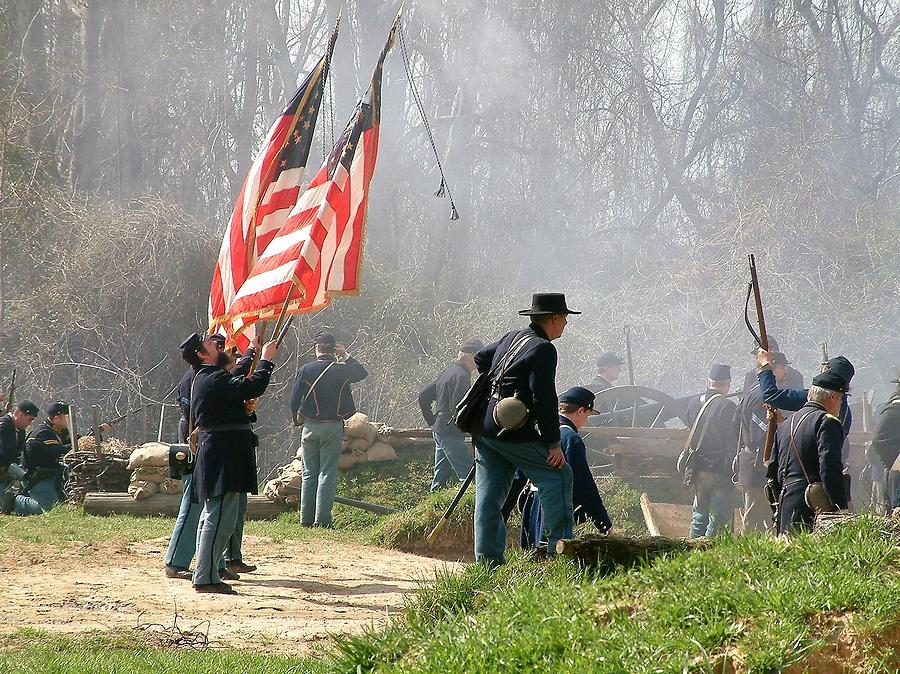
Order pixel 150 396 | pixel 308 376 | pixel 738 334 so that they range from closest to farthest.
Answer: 1. pixel 308 376
2. pixel 150 396
3. pixel 738 334

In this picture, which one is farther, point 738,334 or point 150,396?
point 738,334

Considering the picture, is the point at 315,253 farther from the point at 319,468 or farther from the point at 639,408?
the point at 639,408

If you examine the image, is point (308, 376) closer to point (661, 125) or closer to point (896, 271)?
point (896, 271)

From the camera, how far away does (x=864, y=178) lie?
70.2ft

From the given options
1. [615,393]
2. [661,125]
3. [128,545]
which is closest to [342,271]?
[128,545]

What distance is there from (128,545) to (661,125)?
1828 cm

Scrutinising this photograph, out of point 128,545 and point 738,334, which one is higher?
point 738,334

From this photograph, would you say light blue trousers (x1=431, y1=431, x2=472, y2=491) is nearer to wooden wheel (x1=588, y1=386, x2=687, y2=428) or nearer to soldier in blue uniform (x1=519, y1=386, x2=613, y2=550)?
wooden wheel (x1=588, y1=386, x2=687, y2=428)

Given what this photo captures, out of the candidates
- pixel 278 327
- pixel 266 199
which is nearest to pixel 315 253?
pixel 278 327

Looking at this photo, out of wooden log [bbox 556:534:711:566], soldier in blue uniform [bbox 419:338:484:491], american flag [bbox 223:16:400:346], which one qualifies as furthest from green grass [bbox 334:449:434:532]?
wooden log [bbox 556:534:711:566]

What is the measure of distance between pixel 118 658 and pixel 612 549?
2.27 m

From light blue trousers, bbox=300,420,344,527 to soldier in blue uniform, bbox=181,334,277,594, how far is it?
3317 mm

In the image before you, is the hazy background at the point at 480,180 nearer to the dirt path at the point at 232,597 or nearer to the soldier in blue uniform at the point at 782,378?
the soldier in blue uniform at the point at 782,378

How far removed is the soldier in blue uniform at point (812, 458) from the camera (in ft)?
19.0
